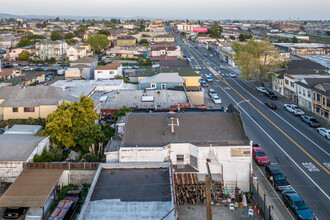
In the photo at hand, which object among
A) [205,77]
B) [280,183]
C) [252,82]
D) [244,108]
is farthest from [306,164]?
[205,77]

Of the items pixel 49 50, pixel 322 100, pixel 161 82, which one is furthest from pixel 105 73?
pixel 49 50

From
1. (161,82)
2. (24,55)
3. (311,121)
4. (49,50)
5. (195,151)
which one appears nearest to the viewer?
(195,151)

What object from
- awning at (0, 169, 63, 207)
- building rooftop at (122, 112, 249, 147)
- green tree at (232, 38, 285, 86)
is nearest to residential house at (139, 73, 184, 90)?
green tree at (232, 38, 285, 86)

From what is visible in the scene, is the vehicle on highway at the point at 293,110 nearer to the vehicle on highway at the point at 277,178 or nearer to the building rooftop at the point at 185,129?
the vehicle on highway at the point at 277,178

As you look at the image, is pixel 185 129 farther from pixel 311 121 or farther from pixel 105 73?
pixel 105 73

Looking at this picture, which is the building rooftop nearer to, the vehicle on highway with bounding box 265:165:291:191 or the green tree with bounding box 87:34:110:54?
the vehicle on highway with bounding box 265:165:291:191

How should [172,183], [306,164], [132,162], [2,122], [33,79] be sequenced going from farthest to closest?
[33,79] < [2,122] < [306,164] < [132,162] < [172,183]

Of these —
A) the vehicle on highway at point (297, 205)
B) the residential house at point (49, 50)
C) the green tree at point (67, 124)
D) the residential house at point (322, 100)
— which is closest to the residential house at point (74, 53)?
the residential house at point (49, 50)

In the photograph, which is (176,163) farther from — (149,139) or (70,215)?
(70,215)
